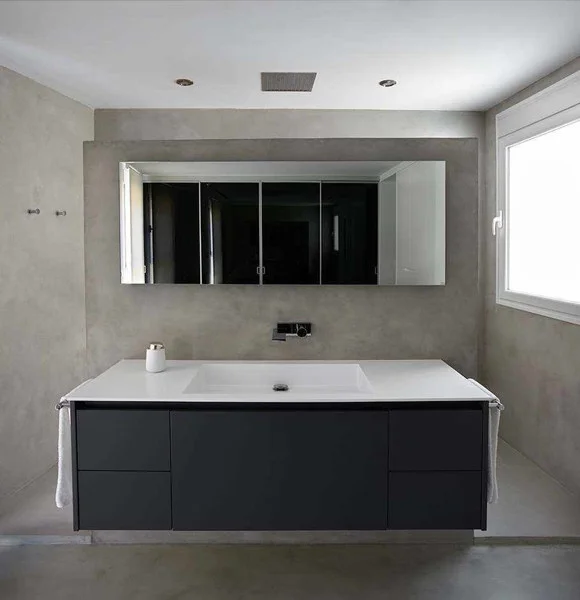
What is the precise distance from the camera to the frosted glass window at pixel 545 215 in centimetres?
324

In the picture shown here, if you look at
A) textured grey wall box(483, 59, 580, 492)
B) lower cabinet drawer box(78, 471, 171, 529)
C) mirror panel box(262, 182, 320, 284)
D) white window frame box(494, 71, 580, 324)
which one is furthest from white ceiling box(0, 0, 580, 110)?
lower cabinet drawer box(78, 471, 171, 529)

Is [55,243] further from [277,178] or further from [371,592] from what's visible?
[371,592]

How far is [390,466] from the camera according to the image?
2523 mm

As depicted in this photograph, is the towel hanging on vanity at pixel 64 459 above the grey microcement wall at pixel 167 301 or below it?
below

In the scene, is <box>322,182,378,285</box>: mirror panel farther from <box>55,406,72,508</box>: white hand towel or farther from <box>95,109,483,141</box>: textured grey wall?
<box>55,406,72,508</box>: white hand towel

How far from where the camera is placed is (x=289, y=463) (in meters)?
2.52

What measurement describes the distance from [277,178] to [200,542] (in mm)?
1799

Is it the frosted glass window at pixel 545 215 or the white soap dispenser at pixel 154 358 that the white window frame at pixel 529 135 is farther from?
the white soap dispenser at pixel 154 358

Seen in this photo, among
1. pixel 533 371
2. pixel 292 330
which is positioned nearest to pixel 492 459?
pixel 292 330

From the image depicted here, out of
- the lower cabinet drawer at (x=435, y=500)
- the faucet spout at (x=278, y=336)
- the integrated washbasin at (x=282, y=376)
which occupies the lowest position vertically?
the lower cabinet drawer at (x=435, y=500)

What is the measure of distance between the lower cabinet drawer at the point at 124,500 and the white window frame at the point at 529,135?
7.40 feet

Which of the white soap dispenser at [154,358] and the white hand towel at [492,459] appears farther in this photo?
the white soap dispenser at [154,358]

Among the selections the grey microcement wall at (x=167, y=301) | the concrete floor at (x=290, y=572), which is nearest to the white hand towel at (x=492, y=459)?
the concrete floor at (x=290, y=572)

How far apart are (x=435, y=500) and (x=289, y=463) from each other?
2.09 ft
